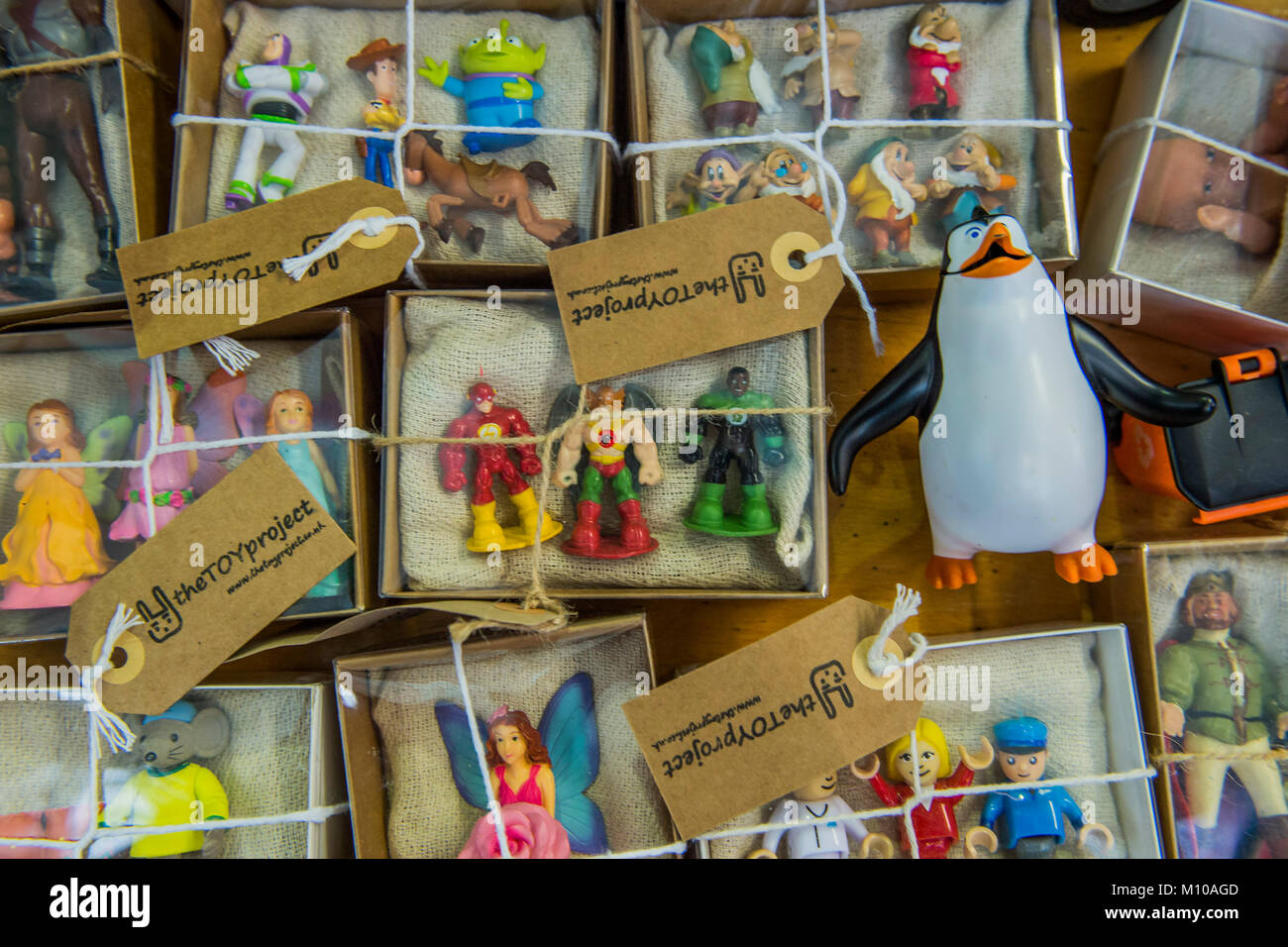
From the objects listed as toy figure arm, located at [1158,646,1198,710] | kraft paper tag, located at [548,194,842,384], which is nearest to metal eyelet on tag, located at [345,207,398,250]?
kraft paper tag, located at [548,194,842,384]

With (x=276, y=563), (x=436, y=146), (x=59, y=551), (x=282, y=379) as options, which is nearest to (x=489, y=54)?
(x=436, y=146)

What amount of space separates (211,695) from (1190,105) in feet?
4.93

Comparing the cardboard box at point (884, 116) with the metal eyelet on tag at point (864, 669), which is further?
the cardboard box at point (884, 116)

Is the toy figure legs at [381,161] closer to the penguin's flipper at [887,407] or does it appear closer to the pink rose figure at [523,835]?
the penguin's flipper at [887,407]

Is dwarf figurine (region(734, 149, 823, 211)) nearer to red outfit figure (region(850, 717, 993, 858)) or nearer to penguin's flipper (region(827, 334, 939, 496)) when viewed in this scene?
penguin's flipper (region(827, 334, 939, 496))

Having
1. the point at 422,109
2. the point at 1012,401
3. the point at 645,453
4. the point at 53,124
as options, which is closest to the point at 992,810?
the point at 1012,401

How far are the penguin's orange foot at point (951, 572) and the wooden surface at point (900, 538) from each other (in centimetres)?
8

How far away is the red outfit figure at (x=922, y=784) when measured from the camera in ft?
3.34

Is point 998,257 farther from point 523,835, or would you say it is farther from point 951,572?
point 523,835

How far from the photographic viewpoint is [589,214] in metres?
1.11

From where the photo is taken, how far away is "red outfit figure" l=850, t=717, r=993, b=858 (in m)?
1.02

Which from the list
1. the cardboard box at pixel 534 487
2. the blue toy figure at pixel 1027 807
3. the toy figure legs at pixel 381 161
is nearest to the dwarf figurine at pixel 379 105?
the toy figure legs at pixel 381 161

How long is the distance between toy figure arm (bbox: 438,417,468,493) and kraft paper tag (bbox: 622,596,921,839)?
1.13 ft

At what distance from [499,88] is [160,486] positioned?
0.66 meters
